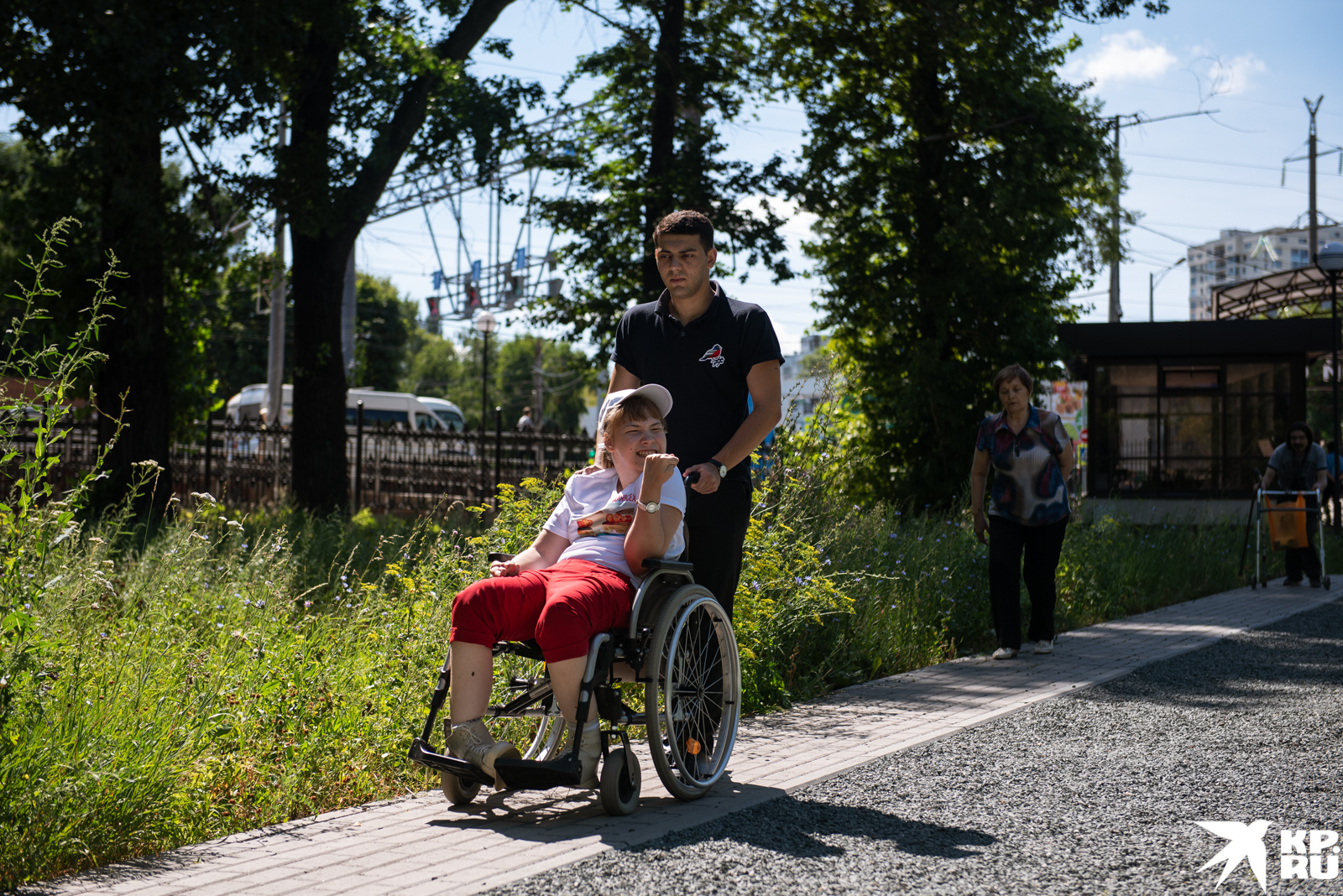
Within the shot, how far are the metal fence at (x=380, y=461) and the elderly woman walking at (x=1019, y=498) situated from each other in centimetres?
948

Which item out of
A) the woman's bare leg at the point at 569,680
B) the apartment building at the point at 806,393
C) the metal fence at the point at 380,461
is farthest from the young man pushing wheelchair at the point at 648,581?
the metal fence at the point at 380,461

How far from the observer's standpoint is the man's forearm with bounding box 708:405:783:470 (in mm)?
4578

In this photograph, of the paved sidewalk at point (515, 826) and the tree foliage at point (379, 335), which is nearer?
the paved sidewalk at point (515, 826)

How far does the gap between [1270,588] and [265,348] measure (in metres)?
58.8

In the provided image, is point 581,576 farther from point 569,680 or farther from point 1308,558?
point 1308,558

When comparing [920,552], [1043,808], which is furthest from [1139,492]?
[1043,808]

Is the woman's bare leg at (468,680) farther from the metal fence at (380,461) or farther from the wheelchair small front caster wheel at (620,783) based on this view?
the metal fence at (380,461)

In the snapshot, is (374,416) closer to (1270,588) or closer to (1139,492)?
(1139,492)

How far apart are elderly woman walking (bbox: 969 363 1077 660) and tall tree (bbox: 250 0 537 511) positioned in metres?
8.89

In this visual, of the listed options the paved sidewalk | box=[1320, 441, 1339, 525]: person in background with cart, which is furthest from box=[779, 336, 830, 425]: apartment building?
box=[1320, 441, 1339, 525]: person in background with cart

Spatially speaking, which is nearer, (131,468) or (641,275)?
(131,468)

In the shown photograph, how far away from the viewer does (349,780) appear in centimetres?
449

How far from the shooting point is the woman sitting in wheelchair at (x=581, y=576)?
12.7 feet

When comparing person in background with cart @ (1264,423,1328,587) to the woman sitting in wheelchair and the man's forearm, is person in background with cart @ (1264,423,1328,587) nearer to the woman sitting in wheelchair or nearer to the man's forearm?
the man's forearm
